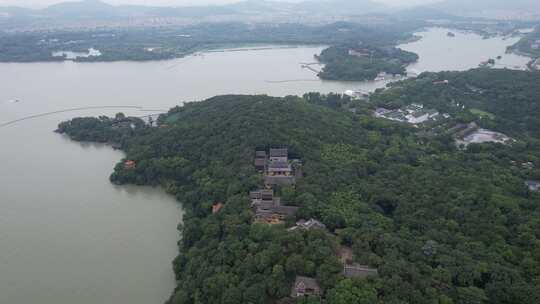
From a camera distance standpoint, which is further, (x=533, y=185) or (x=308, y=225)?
(x=533, y=185)

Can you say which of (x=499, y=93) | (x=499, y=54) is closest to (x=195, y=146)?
(x=499, y=93)

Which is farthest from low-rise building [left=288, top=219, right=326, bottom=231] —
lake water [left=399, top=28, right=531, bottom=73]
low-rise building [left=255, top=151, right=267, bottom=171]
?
lake water [left=399, top=28, right=531, bottom=73]

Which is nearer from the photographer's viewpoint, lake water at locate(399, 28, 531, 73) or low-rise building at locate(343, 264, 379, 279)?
low-rise building at locate(343, 264, 379, 279)

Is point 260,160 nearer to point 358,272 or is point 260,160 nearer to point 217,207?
point 217,207

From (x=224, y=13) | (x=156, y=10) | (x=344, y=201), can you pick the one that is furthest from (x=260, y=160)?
(x=156, y=10)

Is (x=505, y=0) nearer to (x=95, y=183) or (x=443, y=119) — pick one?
(x=443, y=119)

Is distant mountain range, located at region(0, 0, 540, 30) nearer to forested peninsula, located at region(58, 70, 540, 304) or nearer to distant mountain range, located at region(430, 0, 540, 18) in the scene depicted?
distant mountain range, located at region(430, 0, 540, 18)
